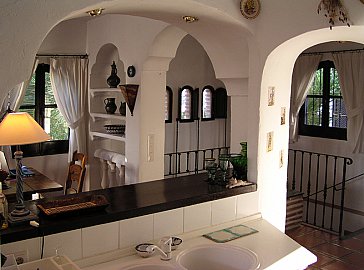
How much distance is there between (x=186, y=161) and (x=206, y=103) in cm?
102

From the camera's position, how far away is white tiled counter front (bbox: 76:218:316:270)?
8.01 ft

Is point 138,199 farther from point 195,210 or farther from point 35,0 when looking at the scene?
point 35,0

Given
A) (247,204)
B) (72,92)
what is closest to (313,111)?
(72,92)

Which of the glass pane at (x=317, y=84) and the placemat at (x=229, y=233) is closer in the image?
the placemat at (x=229, y=233)

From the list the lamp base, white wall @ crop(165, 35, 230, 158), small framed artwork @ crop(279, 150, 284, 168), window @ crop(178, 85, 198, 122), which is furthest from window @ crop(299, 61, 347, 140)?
the lamp base

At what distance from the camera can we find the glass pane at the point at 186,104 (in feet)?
23.6

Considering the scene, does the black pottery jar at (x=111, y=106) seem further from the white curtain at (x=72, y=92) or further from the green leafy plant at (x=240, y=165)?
the green leafy plant at (x=240, y=165)

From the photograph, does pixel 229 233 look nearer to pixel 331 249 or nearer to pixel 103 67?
pixel 331 249

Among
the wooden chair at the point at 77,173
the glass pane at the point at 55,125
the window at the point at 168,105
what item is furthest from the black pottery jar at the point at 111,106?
the window at the point at 168,105

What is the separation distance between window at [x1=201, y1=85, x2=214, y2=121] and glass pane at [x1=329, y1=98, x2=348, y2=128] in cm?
189

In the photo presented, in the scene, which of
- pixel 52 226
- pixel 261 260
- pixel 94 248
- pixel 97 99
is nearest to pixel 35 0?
pixel 52 226

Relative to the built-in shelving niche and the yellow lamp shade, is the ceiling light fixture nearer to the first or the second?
the yellow lamp shade

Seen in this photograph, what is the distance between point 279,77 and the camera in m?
3.24

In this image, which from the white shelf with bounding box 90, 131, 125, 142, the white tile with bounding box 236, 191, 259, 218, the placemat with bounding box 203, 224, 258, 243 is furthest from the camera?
the white shelf with bounding box 90, 131, 125, 142
